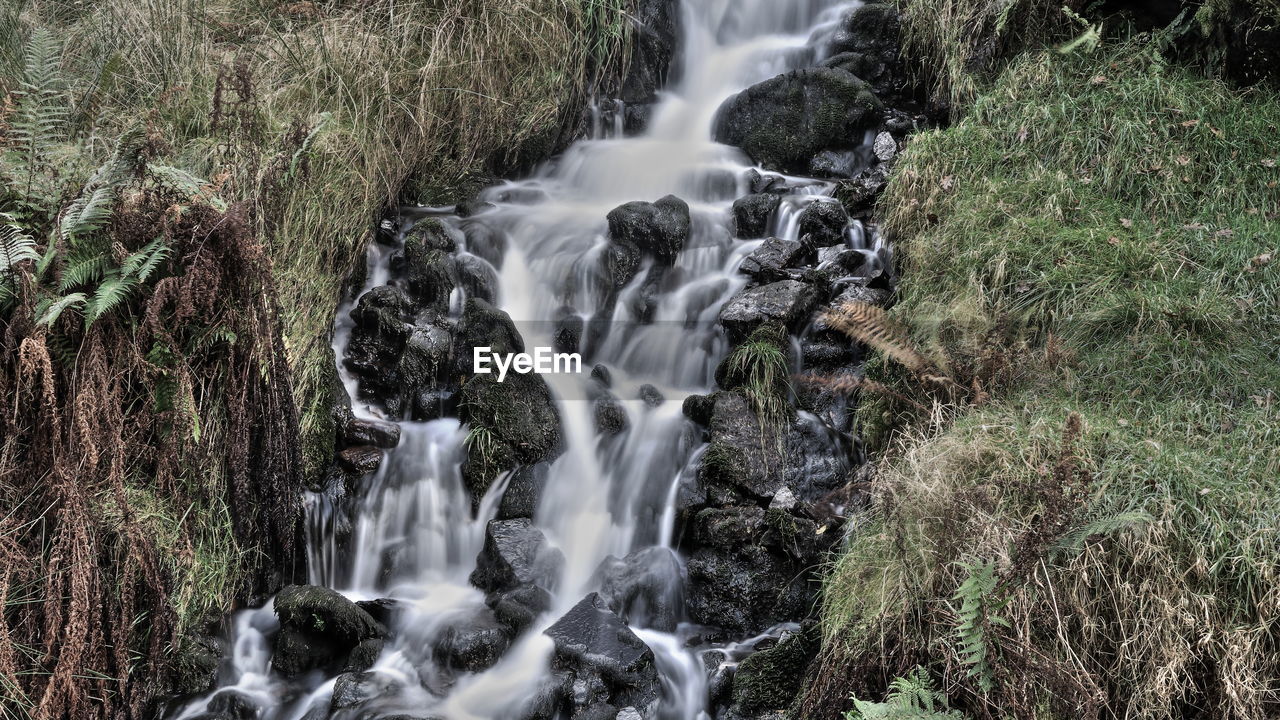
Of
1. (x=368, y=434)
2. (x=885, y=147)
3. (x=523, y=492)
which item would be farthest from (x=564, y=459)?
(x=885, y=147)

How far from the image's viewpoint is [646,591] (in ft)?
15.0

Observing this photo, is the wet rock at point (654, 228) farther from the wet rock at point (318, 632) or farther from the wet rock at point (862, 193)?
the wet rock at point (318, 632)

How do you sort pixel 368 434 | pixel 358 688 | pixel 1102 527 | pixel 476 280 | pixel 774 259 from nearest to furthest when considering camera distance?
pixel 1102 527 → pixel 358 688 → pixel 368 434 → pixel 774 259 → pixel 476 280

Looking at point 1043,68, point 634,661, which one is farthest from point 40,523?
point 1043,68

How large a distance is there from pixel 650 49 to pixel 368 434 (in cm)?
460

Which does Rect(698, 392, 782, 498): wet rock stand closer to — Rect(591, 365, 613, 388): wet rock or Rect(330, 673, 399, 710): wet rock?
Rect(591, 365, 613, 388): wet rock

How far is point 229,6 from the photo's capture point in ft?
22.1

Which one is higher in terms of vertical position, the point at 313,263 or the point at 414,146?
the point at 414,146

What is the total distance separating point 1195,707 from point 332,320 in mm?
4682

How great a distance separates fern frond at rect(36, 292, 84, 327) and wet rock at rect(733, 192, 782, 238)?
4.08m

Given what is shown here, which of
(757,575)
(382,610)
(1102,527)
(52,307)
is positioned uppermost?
(52,307)

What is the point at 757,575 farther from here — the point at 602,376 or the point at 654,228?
the point at 654,228

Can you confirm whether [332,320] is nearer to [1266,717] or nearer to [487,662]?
[487,662]

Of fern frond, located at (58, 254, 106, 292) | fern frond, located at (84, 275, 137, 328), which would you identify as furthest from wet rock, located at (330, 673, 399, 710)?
fern frond, located at (58, 254, 106, 292)
